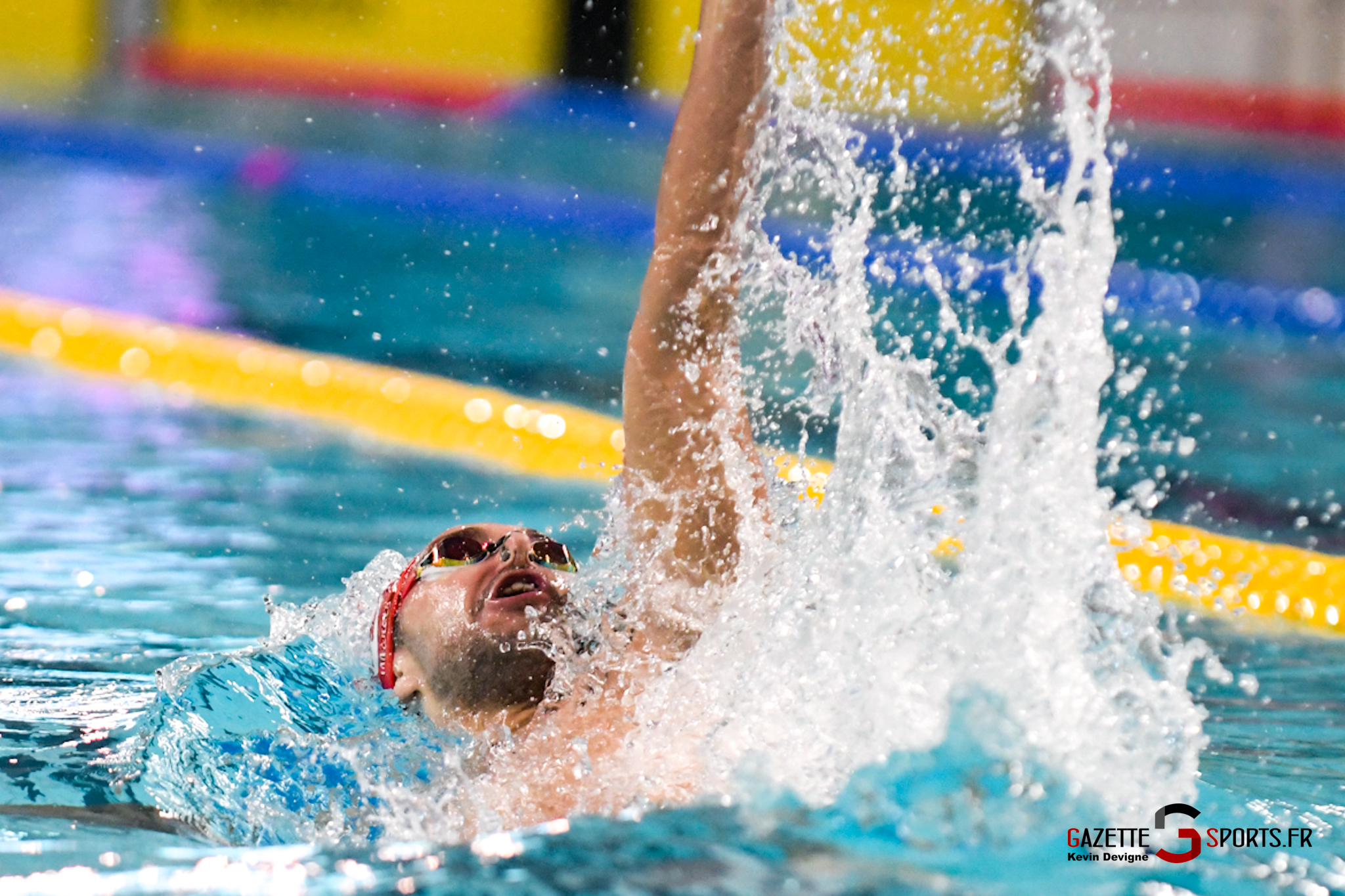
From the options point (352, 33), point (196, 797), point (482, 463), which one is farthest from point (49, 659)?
point (352, 33)

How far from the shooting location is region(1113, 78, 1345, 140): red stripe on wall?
8859 mm

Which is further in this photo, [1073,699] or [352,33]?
[352,33]

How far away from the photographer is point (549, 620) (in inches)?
83.1

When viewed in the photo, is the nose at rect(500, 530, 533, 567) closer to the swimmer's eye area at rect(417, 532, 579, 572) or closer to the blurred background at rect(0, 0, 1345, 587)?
the swimmer's eye area at rect(417, 532, 579, 572)

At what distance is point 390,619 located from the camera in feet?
Answer: 7.53

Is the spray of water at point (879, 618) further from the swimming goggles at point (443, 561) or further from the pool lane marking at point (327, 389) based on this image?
the pool lane marking at point (327, 389)

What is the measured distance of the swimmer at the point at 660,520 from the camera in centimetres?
194

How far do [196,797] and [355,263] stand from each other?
5.38 meters

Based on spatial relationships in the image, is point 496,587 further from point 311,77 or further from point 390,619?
point 311,77

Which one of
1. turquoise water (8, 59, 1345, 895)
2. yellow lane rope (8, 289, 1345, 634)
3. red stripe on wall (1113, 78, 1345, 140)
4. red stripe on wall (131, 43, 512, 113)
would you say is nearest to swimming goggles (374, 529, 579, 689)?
turquoise water (8, 59, 1345, 895)

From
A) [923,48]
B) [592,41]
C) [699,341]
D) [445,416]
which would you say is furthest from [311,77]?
[699,341]

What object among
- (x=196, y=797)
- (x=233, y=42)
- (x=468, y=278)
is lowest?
(x=196, y=797)

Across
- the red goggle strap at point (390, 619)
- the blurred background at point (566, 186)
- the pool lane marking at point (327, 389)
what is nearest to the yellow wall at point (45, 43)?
the blurred background at point (566, 186)

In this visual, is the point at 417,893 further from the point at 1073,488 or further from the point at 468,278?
the point at 468,278
